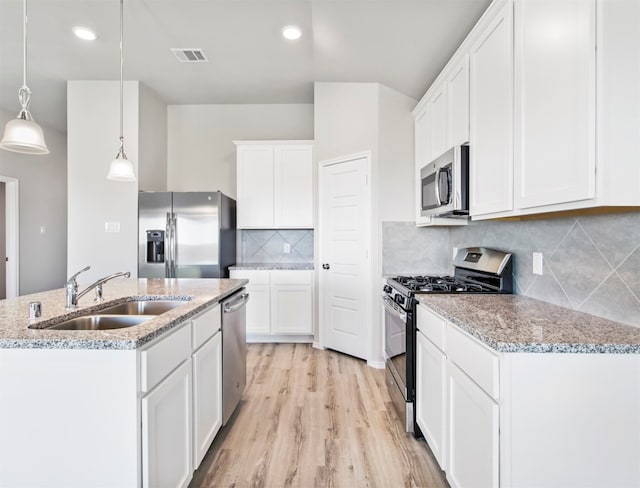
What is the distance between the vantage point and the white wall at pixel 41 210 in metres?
5.09

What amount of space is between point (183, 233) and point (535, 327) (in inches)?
134

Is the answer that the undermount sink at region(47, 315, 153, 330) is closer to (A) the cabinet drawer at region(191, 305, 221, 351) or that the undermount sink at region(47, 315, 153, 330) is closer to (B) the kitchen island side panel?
(A) the cabinet drawer at region(191, 305, 221, 351)

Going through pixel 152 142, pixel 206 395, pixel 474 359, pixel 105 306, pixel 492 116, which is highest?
pixel 152 142

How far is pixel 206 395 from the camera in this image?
6.06 feet

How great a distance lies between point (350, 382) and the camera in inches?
119

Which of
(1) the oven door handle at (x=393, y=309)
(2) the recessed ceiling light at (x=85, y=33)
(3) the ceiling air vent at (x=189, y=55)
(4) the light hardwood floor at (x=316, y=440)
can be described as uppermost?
(3) the ceiling air vent at (x=189, y=55)

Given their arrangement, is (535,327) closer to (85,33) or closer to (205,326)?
(205,326)

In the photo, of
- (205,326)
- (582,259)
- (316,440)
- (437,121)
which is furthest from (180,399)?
(437,121)

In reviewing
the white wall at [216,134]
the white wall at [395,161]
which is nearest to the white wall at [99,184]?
the white wall at [216,134]

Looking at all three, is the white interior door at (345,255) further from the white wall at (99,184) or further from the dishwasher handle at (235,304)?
the white wall at (99,184)

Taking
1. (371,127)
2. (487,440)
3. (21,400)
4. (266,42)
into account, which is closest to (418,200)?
(371,127)

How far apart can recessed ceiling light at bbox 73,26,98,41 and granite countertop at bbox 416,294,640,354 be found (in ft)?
11.1

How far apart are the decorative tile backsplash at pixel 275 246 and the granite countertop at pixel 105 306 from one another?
1934mm

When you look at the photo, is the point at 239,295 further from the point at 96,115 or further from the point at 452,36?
the point at 96,115
